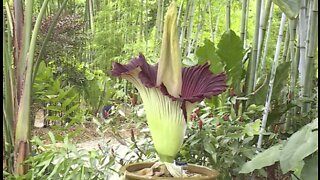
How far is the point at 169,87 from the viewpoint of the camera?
737 mm

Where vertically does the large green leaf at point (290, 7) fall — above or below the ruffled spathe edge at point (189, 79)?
above

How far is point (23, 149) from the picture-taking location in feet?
3.45

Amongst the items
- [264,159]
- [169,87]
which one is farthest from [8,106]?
[264,159]

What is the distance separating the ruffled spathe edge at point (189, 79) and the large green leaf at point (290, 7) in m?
0.18

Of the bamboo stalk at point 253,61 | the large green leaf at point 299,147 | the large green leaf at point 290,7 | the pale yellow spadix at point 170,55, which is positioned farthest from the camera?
the bamboo stalk at point 253,61

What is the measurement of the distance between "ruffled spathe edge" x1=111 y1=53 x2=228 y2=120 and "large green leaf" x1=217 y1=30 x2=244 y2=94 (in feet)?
2.13

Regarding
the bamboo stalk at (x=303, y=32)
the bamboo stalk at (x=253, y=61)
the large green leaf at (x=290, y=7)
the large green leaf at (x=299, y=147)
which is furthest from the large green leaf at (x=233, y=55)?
the large green leaf at (x=299, y=147)

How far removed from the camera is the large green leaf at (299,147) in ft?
1.53

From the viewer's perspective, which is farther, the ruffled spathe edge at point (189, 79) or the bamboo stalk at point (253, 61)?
the bamboo stalk at point (253, 61)

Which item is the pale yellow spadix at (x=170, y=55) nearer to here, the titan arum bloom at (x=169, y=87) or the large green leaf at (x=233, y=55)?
the titan arum bloom at (x=169, y=87)

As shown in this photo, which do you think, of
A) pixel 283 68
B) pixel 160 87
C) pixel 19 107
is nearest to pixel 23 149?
pixel 19 107

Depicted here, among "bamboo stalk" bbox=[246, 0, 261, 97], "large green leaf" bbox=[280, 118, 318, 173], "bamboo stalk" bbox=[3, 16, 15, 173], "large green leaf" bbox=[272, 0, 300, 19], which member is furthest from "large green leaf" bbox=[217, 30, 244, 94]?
"large green leaf" bbox=[280, 118, 318, 173]

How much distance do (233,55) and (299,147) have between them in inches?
39.7

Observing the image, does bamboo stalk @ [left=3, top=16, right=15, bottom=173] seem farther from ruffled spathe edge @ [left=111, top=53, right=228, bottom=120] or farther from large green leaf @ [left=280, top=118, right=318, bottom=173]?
large green leaf @ [left=280, top=118, right=318, bottom=173]
